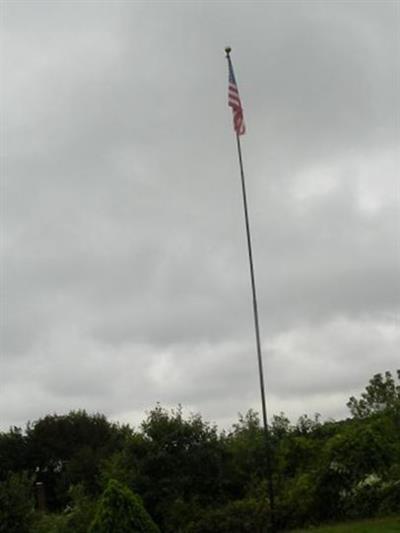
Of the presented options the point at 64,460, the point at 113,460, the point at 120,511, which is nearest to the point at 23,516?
the point at 120,511

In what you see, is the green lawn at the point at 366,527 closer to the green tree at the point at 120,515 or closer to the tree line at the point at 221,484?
the tree line at the point at 221,484

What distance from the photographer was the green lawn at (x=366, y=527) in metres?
20.1

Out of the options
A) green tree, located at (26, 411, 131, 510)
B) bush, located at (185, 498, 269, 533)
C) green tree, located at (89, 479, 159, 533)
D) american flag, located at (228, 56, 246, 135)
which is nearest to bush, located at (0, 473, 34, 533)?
green tree, located at (89, 479, 159, 533)

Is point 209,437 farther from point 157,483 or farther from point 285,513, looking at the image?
point 285,513

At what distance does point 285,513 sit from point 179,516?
3.75 m

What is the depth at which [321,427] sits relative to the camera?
35562 millimetres

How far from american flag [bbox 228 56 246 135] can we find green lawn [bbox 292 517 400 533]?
1158cm

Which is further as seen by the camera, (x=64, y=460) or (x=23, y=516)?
(x=64, y=460)

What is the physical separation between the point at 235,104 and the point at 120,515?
11968mm

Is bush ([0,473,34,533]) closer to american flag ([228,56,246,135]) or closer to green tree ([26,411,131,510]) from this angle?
american flag ([228,56,246,135])

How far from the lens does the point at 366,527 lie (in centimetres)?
2072

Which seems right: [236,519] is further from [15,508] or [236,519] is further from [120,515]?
[15,508]

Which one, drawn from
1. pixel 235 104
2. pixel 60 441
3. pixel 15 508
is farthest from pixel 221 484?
pixel 60 441

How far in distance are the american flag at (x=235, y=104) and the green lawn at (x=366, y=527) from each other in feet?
38.0
